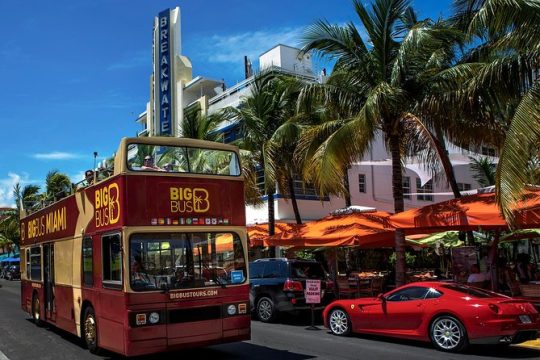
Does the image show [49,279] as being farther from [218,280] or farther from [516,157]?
[516,157]

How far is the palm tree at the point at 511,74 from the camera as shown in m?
9.46

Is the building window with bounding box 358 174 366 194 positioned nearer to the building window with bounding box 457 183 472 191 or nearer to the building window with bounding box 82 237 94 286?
the building window with bounding box 457 183 472 191

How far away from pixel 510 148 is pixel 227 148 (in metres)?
4.98

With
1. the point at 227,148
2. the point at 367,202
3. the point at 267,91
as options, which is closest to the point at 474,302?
the point at 227,148

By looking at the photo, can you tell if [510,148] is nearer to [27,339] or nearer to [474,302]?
[474,302]

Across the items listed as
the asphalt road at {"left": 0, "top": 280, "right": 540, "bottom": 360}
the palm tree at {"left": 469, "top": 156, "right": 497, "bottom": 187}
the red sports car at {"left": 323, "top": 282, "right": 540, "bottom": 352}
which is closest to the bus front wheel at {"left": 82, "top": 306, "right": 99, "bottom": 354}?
the asphalt road at {"left": 0, "top": 280, "right": 540, "bottom": 360}

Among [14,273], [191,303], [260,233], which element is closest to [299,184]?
[260,233]

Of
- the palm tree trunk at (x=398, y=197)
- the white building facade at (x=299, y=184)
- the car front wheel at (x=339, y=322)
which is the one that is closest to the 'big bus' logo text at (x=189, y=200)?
the car front wheel at (x=339, y=322)

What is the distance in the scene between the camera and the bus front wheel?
9531 millimetres

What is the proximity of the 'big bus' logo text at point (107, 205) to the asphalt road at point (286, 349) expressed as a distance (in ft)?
8.08

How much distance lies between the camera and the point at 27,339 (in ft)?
40.4

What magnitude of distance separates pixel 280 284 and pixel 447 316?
→ 218 inches

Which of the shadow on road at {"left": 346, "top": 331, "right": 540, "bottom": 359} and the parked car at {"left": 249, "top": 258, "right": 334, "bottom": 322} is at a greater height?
the parked car at {"left": 249, "top": 258, "right": 334, "bottom": 322}

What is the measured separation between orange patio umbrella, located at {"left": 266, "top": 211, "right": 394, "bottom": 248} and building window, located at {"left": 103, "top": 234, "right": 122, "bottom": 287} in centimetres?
700
